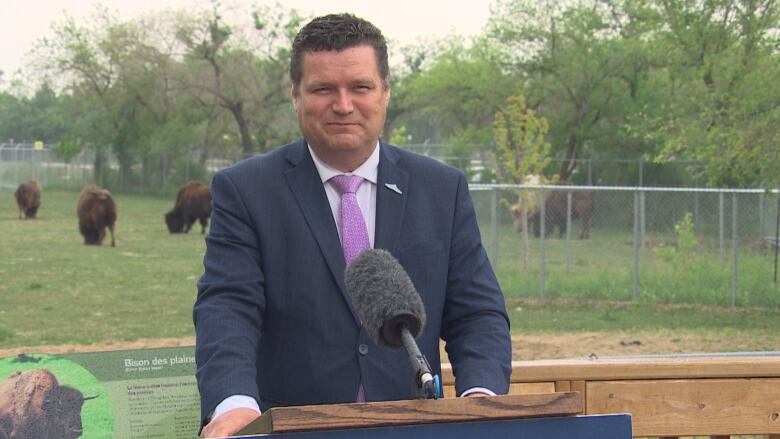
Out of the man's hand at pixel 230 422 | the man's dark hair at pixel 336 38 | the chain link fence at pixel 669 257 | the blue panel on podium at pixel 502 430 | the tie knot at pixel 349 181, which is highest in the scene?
the man's dark hair at pixel 336 38

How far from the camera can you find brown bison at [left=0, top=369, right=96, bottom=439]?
407cm

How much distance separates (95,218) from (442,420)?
29695 millimetres

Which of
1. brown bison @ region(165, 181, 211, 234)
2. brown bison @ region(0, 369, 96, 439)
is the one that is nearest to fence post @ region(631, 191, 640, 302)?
brown bison @ region(0, 369, 96, 439)

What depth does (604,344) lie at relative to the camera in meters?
15.2

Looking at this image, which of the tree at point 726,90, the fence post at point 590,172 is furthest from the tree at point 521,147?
the fence post at point 590,172

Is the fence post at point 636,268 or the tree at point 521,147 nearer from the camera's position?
the fence post at point 636,268

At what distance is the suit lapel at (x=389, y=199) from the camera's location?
11.0 ft

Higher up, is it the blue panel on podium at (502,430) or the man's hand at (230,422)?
the blue panel on podium at (502,430)

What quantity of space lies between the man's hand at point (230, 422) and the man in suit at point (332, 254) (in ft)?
0.68

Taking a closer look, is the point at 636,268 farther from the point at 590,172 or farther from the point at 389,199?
the point at 590,172

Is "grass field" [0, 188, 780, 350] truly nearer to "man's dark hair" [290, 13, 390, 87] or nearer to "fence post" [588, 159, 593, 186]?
"man's dark hair" [290, 13, 390, 87]

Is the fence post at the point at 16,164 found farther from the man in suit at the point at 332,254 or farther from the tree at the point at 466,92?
the man in suit at the point at 332,254

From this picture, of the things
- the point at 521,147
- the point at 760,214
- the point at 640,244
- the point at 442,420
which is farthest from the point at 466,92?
the point at 442,420

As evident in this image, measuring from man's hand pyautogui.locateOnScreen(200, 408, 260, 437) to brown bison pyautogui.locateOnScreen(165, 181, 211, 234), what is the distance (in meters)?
34.8
